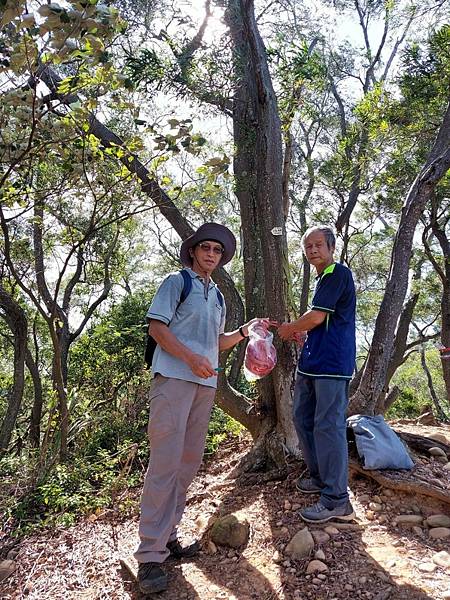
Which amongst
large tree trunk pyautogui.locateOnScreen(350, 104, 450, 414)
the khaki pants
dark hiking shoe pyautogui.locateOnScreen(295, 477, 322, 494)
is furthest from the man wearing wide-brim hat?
large tree trunk pyautogui.locateOnScreen(350, 104, 450, 414)

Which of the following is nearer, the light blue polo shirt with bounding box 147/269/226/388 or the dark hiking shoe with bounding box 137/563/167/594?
the dark hiking shoe with bounding box 137/563/167/594

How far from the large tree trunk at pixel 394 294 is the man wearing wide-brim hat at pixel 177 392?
183 cm

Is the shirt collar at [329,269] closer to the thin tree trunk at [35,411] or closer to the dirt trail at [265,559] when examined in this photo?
the dirt trail at [265,559]

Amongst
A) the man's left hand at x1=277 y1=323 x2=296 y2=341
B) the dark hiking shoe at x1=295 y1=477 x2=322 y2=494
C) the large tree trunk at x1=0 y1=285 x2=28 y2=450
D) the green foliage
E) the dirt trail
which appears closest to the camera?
the dirt trail

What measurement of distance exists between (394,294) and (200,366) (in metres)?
2.38

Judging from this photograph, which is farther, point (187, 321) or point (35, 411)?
point (35, 411)

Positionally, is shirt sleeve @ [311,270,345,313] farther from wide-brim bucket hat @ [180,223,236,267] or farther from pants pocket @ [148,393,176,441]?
pants pocket @ [148,393,176,441]

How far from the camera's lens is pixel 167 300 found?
2.76 metres

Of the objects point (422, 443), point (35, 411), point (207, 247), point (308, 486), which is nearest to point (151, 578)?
point (308, 486)

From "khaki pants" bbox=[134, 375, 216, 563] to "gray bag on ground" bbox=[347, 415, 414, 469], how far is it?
5.10 feet

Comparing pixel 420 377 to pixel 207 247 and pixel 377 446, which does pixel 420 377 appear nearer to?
pixel 377 446

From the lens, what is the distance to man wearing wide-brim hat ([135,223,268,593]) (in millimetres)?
2625

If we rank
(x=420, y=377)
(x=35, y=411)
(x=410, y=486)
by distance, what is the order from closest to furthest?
(x=410, y=486) → (x=35, y=411) → (x=420, y=377)

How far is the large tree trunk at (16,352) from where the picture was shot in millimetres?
5469
